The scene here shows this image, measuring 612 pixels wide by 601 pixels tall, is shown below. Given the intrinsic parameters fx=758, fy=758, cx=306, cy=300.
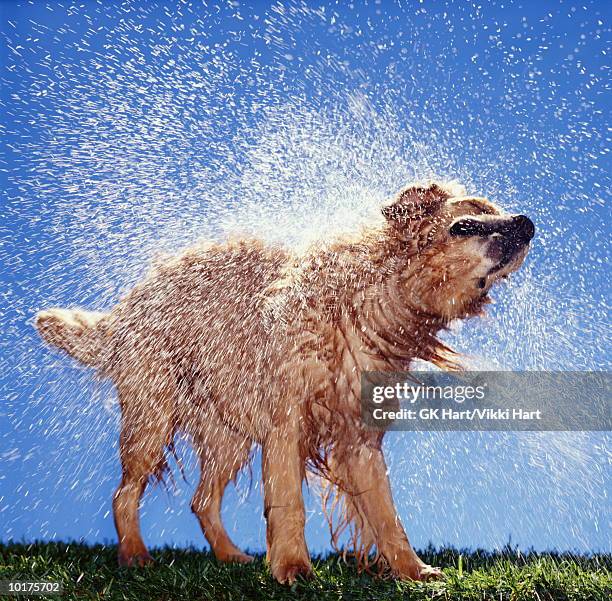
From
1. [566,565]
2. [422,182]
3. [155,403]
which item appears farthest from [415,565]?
[422,182]

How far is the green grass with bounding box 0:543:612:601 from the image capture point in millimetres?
2791

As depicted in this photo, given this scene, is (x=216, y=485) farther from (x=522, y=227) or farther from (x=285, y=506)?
(x=522, y=227)

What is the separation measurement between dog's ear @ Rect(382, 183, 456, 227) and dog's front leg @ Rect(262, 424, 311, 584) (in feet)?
3.13

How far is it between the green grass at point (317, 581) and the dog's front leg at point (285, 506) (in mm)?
79

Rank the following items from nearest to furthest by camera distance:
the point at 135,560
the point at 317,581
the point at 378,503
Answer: the point at 317,581 → the point at 378,503 → the point at 135,560

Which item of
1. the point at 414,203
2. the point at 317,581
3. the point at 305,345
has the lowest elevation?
the point at 317,581

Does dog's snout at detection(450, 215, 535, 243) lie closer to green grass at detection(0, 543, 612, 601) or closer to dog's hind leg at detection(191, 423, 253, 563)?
green grass at detection(0, 543, 612, 601)

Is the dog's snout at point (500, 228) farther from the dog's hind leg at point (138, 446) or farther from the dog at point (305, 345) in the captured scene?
the dog's hind leg at point (138, 446)

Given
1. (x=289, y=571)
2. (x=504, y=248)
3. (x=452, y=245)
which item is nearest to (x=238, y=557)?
(x=289, y=571)

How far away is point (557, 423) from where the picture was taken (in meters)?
3.60

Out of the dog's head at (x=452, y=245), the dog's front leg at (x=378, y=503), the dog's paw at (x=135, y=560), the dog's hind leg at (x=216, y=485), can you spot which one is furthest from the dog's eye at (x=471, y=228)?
the dog's paw at (x=135, y=560)

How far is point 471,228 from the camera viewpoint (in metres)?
2.96

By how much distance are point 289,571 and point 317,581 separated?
0.11 m

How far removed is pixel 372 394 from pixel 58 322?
1.70 metres
